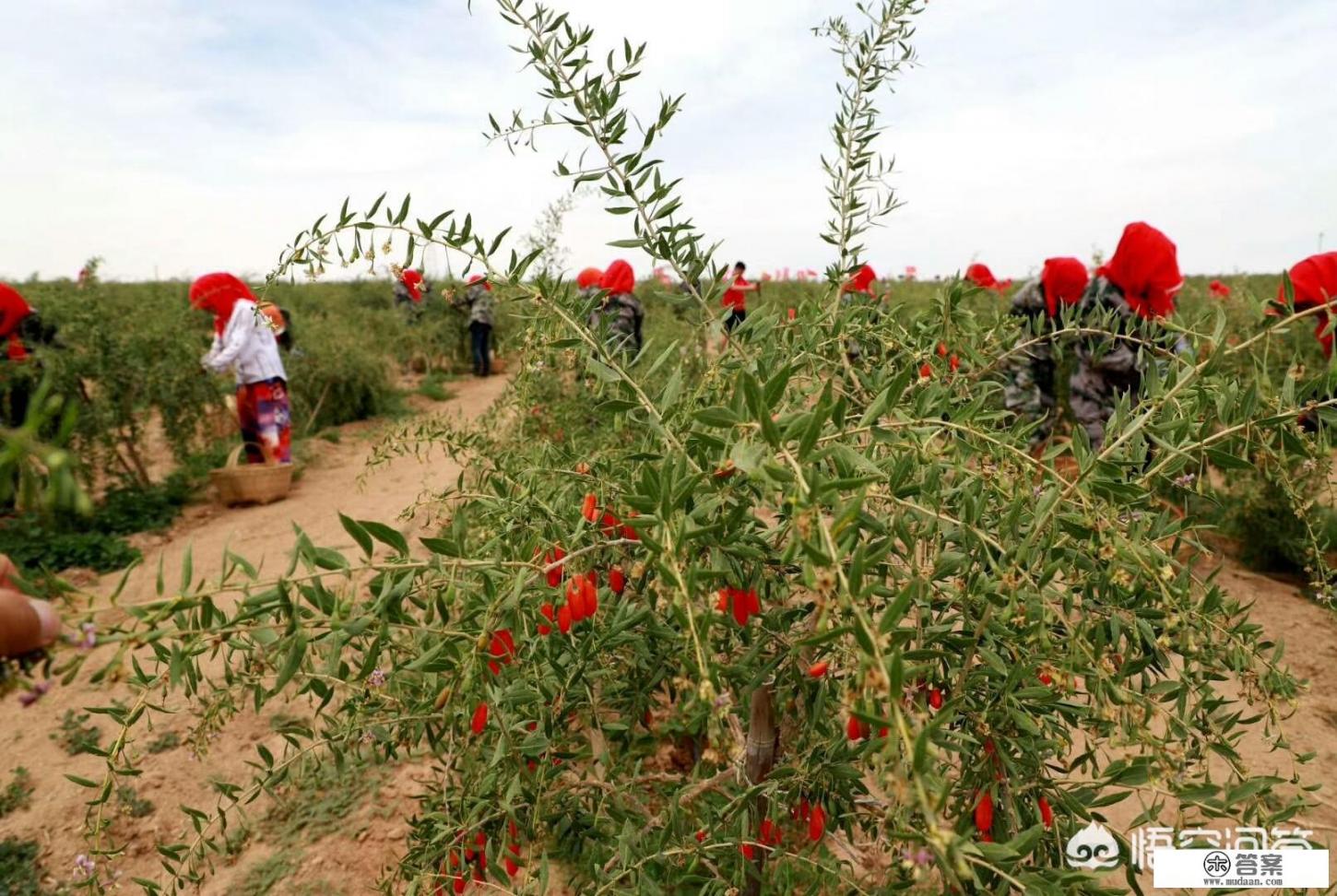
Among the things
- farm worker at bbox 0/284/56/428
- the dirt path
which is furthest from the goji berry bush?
farm worker at bbox 0/284/56/428

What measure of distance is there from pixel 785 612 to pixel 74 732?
3.27 metres

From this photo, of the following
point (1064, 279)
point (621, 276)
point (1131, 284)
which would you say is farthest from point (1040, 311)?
point (621, 276)

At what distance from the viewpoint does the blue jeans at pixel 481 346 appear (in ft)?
36.1

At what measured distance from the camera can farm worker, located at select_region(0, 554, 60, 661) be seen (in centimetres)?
82

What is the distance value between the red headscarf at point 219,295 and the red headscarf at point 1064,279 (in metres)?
5.20

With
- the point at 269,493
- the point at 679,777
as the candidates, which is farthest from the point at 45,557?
the point at 679,777

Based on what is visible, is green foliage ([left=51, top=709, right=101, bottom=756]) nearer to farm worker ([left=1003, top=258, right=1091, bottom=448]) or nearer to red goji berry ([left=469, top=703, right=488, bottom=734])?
red goji berry ([left=469, top=703, right=488, bottom=734])

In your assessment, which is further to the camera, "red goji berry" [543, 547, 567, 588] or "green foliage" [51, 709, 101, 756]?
"green foliage" [51, 709, 101, 756]

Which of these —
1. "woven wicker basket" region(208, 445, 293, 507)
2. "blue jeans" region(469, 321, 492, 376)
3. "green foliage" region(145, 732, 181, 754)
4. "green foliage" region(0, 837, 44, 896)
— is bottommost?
"green foliage" region(0, 837, 44, 896)

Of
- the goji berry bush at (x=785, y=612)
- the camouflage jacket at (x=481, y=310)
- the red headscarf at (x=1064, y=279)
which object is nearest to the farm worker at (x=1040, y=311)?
the red headscarf at (x=1064, y=279)

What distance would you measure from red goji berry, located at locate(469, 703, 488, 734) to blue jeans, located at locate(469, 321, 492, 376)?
33.1 ft

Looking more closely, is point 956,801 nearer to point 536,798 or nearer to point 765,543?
point 765,543

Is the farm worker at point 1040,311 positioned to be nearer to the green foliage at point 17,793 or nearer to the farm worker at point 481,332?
the green foliage at point 17,793

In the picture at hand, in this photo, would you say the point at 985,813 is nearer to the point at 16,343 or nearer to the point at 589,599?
the point at 589,599
